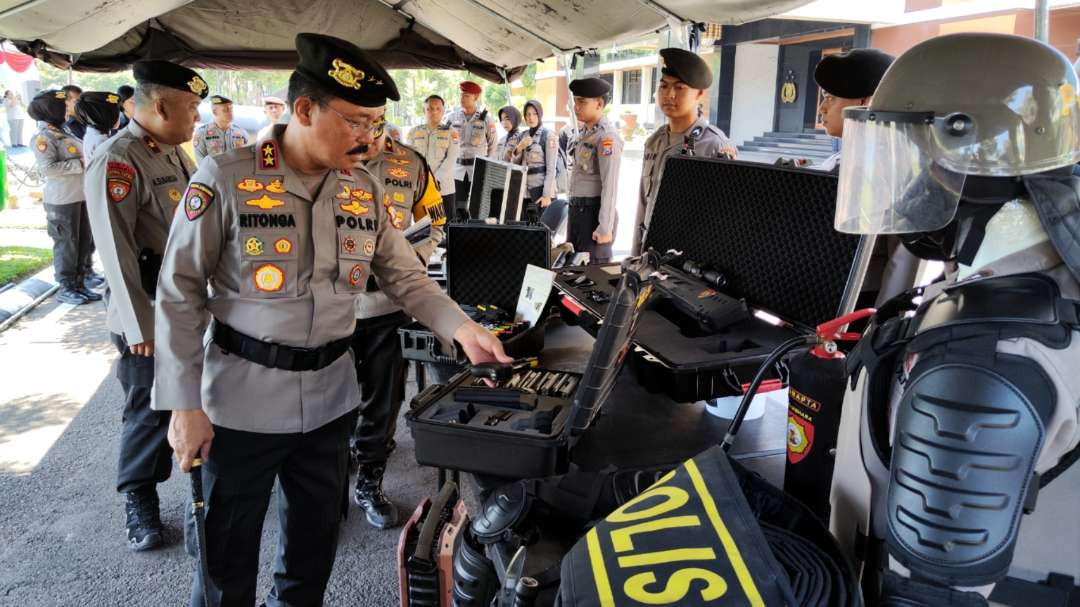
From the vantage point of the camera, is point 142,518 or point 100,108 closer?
point 142,518

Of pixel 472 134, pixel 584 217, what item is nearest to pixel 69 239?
pixel 472 134

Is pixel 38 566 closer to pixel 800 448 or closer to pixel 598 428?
pixel 598 428

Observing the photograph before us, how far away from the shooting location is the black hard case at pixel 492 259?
2842mm

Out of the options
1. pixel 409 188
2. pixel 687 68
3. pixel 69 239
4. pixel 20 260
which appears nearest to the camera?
pixel 409 188

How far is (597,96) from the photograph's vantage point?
563 centimetres

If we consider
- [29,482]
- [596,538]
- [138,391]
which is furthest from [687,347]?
[29,482]

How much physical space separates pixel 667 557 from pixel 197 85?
105 inches

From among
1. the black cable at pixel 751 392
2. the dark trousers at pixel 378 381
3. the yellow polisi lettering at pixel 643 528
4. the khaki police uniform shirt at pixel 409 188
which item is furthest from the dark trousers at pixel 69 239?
the yellow polisi lettering at pixel 643 528

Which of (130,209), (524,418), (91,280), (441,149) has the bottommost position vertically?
(91,280)

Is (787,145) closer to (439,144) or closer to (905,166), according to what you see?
(439,144)

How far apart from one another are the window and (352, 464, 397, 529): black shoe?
2328 centimetres

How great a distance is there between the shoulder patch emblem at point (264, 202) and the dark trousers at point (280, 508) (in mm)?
572

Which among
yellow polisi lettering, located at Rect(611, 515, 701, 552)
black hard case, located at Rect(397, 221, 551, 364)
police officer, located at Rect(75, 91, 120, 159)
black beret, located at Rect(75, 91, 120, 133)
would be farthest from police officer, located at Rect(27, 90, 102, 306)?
yellow polisi lettering, located at Rect(611, 515, 701, 552)

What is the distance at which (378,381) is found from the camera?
115 inches
